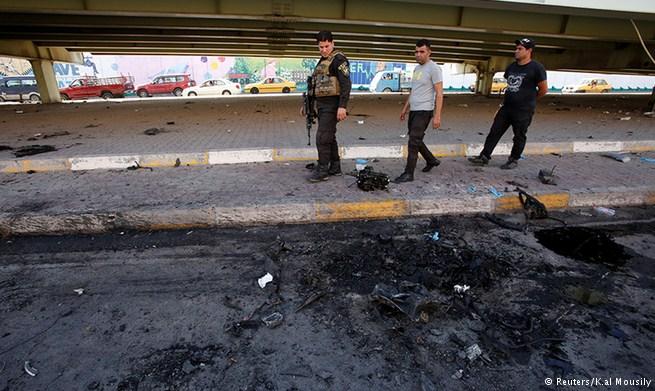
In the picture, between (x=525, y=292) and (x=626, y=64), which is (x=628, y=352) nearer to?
(x=525, y=292)

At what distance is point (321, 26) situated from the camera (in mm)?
12773

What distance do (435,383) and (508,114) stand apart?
183 inches

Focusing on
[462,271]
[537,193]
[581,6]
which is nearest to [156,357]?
[462,271]

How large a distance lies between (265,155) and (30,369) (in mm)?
4499

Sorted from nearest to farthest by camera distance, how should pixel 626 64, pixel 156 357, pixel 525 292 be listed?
pixel 156 357 < pixel 525 292 < pixel 626 64

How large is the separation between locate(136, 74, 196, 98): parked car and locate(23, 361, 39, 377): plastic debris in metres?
32.1

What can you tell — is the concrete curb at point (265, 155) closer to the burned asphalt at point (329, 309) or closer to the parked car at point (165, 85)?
the burned asphalt at point (329, 309)

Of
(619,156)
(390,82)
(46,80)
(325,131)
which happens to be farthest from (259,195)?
(390,82)

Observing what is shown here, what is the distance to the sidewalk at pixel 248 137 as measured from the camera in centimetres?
609

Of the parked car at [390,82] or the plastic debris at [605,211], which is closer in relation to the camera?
the plastic debris at [605,211]

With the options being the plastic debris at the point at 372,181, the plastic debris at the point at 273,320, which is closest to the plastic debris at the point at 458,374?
the plastic debris at the point at 273,320

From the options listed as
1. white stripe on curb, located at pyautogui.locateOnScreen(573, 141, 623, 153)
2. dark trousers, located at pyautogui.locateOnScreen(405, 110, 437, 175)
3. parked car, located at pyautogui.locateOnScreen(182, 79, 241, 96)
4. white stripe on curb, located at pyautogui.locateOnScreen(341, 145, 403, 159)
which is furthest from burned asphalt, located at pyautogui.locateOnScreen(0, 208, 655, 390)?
parked car, located at pyautogui.locateOnScreen(182, 79, 241, 96)

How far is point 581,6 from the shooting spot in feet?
26.1

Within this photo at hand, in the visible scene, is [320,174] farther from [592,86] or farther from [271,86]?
[592,86]
